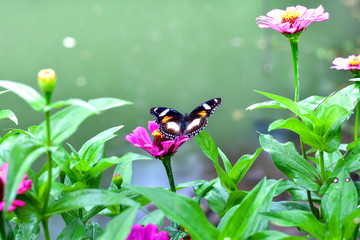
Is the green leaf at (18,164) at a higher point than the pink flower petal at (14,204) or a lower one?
higher

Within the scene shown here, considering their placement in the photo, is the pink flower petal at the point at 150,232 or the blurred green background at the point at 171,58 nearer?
the pink flower petal at the point at 150,232

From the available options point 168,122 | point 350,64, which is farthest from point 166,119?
point 350,64

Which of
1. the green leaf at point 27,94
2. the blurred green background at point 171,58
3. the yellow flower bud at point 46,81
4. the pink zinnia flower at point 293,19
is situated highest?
the pink zinnia flower at point 293,19

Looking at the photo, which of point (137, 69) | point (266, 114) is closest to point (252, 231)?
point (266, 114)

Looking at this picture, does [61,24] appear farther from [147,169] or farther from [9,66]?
[147,169]

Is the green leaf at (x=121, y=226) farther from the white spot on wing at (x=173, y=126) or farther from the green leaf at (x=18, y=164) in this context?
the white spot on wing at (x=173, y=126)

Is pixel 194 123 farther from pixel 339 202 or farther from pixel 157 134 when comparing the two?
pixel 339 202

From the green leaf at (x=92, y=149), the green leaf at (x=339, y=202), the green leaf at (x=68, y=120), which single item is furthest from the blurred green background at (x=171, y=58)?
the green leaf at (x=68, y=120)
